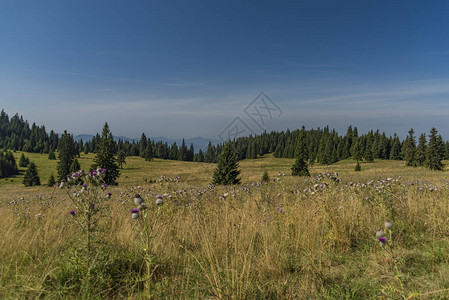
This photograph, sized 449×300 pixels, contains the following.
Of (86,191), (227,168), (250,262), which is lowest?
(227,168)

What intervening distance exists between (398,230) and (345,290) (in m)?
2.14

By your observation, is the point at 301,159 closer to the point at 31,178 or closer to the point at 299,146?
the point at 299,146

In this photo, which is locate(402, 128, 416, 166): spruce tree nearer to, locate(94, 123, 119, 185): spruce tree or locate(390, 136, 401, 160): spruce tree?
locate(390, 136, 401, 160): spruce tree

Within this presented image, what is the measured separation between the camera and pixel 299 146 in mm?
35219

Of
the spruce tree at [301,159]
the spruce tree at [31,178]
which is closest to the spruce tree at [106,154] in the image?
the spruce tree at [31,178]

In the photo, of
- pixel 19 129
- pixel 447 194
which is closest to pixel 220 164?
pixel 447 194

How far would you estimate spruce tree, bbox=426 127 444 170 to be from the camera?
46.9m

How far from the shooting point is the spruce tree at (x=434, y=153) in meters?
46.9

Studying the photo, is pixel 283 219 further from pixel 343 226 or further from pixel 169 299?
pixel 169 299

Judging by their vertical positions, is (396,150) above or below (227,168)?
above

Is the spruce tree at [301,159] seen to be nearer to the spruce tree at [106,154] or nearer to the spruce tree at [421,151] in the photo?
the spruce tree at [106,154]

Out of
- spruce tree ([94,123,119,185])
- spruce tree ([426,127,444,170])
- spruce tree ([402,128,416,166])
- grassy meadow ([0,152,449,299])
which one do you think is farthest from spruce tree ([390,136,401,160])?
grassy meadow ([0,152,449,299])

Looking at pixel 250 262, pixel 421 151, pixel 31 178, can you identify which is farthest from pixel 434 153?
pixel 31 178

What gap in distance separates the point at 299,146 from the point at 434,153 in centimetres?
3642
